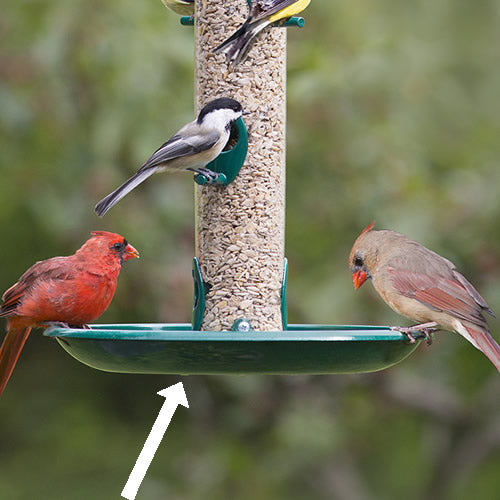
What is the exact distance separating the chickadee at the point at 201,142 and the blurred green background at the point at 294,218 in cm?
190

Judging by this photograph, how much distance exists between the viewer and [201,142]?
4867mm

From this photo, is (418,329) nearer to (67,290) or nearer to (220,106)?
(220,106)

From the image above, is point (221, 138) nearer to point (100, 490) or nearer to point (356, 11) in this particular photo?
point (356, 11)

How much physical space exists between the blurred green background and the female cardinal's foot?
5.96 ft

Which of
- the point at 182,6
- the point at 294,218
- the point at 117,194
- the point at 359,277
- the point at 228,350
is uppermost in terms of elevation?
the point at 294,218

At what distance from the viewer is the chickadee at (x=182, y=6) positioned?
5.51 meters

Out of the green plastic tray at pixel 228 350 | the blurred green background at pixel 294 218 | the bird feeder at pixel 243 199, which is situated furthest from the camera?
the blurred green background at pixel 294 218

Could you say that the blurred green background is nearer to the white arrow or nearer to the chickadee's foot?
the chickadee's foot

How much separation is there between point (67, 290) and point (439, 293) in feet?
6.02

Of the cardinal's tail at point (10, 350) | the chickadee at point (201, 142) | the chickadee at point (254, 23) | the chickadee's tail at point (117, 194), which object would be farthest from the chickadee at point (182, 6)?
the cardinal's tail at point (10, 350)

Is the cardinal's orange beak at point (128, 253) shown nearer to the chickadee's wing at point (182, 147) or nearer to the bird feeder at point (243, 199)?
the bird feeder at point (243, 199)

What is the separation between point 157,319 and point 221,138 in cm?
277

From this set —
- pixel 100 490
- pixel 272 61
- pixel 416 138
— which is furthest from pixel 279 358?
pixel 100 490

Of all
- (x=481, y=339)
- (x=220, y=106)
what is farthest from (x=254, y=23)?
(x=481, y=339)
